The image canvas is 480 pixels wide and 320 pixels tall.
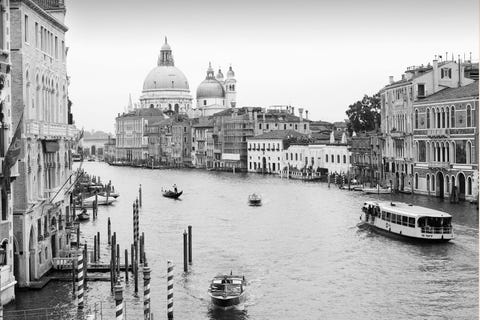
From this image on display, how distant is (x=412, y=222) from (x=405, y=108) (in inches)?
544

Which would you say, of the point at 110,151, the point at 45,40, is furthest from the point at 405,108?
the point at 110,151

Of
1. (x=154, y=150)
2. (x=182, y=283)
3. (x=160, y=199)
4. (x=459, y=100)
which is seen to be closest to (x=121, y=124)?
(x=154, y=150)

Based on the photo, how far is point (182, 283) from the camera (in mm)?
14023

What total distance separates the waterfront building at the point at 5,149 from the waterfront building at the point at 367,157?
25.3m

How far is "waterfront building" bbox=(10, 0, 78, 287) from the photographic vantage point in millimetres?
11914

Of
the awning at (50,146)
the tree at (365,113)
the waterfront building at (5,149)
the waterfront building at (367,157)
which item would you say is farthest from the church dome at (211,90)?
the waterfront building at (5,149)

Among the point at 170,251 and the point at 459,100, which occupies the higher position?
the point at 459,100

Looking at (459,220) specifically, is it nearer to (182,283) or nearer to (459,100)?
(459,100)

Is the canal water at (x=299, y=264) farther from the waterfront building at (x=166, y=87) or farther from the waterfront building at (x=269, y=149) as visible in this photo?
the waterfront building at (x=166, y=87)

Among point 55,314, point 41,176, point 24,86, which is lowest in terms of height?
point 55,314

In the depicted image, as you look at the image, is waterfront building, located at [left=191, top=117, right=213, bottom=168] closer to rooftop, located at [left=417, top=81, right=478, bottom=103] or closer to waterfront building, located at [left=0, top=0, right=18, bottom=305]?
rooftop, located at [left=417, top=81, right=478, bottom=103]

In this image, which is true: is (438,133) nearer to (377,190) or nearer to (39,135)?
(377,190)

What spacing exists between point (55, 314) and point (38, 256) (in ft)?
5.09

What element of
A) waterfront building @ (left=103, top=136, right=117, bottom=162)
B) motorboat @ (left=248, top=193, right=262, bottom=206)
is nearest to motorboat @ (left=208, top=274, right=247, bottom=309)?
motorboat @ (left=248, top=193, right=262, bottom=206)
